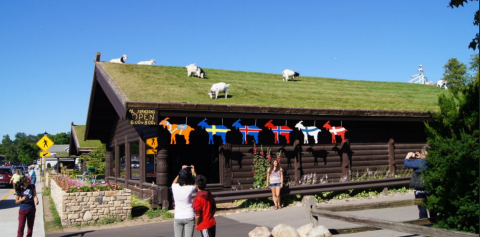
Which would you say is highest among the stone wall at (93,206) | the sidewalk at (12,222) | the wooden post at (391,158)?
the wooden post at (391,158)

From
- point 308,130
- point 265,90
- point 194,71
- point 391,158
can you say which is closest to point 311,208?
point 308,130

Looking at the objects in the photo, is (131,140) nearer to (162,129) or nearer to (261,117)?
(162,129)

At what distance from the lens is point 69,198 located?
12.6 meters

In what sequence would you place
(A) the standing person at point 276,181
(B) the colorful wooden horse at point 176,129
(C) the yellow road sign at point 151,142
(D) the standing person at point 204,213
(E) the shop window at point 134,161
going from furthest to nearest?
(E) the shop window at point 134,161, (C) the yellow road sign at point 151,142, (A) the standing person at point 276,181, (B) the colorful wooden horse at point 176,129, (D) the standing person at point 204,213

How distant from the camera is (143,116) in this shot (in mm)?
13438

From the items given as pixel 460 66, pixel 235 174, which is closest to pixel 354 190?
pixel 235 174

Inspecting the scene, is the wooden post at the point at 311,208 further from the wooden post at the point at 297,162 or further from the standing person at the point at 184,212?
the wooden post at the point at 297,162

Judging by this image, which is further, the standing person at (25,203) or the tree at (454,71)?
the tree at (454,71)

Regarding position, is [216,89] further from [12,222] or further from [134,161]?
[12,222]

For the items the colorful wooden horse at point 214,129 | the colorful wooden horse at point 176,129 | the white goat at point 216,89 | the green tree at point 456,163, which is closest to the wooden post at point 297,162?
the colorful wooden horse at point 214,129

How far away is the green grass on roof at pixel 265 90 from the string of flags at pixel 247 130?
84cm

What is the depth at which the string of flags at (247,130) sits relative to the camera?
14094 mm

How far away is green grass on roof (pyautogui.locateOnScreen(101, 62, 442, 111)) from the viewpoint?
52.5 ft

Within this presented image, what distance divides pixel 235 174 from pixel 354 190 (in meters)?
4.80
